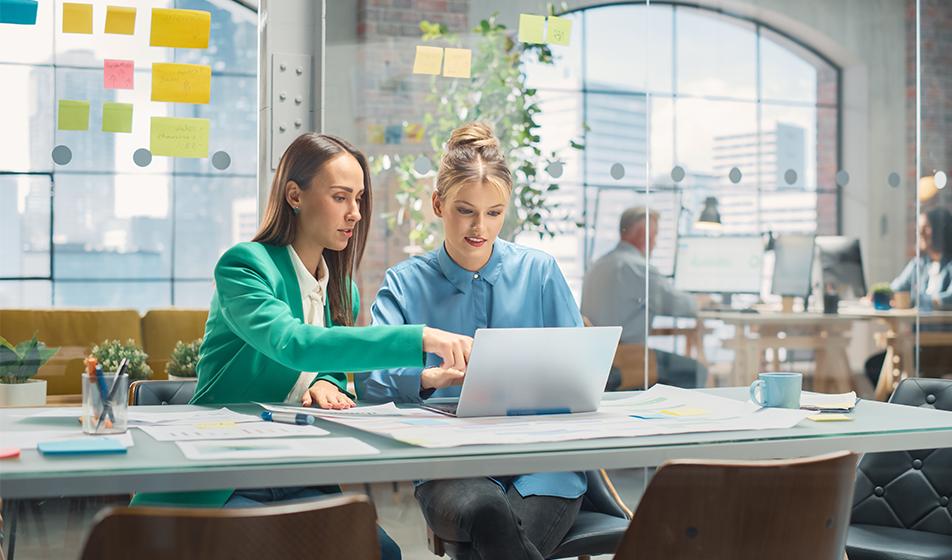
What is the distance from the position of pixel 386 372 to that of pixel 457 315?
250 millimetres

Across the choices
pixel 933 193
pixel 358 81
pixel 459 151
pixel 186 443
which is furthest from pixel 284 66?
pixel 933 193

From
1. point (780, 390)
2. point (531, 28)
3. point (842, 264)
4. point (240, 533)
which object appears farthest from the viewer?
point (842, 264)

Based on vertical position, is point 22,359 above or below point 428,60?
below

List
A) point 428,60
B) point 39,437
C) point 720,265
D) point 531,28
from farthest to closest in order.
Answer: point 720,265 < point 531,28 < point 428,60 < point 39,437

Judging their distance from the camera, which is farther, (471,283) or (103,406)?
(471,283)

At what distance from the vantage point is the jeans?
1.83 m

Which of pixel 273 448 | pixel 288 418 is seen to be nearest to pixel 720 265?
pixel 288 418

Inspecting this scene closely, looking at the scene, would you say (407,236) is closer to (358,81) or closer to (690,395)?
(358,81)

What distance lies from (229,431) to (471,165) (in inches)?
39.4

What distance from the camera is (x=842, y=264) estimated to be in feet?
16.5

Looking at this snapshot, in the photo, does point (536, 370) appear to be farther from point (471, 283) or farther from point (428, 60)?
point (428, 60)

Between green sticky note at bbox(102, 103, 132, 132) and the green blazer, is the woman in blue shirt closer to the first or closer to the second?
the green blazer

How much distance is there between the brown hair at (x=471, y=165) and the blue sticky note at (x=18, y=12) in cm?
206

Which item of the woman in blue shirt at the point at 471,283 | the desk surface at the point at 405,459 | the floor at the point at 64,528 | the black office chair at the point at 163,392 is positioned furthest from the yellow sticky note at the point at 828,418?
the floor at the point at 64,528
